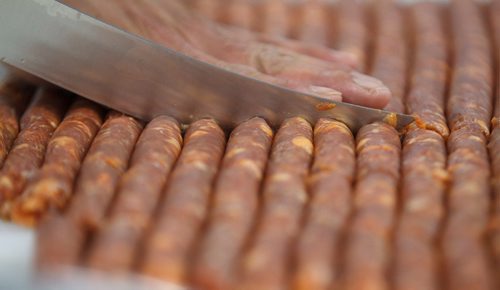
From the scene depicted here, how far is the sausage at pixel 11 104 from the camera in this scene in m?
2.21

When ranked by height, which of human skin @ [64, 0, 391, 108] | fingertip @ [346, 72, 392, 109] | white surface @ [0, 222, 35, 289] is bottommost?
white surface @ [0, 222, 35, 289]

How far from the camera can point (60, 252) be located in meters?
1.60

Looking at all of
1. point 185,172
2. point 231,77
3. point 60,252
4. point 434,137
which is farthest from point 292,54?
point 60,252

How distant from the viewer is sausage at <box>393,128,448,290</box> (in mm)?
1605

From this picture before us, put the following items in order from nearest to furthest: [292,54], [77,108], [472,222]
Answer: [472,222], [77,108], [292,54]

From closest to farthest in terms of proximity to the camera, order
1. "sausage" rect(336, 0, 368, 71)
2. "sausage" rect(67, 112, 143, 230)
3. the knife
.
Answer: "sausage" rect(67, 112, 143, 230) → the knife → "sausage" rect(336, 0, 368, 71)

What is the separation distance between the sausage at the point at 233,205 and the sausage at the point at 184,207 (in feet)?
0.09

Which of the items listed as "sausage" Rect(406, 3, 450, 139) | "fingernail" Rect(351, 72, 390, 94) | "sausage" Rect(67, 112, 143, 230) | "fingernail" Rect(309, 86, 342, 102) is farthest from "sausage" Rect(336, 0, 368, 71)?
"sausage" Rect(67, 112, 143, 230)

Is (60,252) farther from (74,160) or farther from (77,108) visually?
(77,108)

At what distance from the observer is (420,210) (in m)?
1.79

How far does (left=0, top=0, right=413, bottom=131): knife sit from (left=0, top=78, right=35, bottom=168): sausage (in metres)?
0.16

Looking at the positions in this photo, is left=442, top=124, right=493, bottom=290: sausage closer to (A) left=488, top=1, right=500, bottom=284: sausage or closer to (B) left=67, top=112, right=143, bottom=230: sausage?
(A) left=488, top=1, right=500, bottom=284: sausage

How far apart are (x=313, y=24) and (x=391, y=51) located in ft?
1.14

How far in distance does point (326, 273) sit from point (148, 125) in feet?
2.65
